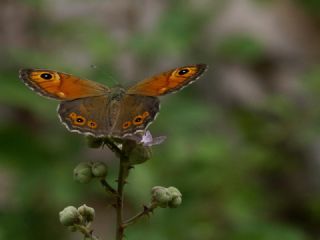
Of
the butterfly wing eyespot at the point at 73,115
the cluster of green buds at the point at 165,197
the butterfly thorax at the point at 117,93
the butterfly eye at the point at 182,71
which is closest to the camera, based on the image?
the cluster of green buds at the point at 165,197

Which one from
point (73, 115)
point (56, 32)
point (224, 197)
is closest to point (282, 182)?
point (224, 197)

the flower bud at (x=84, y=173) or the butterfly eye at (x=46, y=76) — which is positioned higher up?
the butterfly eye at (x=46, y=76)

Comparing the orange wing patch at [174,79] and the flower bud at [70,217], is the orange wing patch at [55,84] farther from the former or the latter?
the flower bud at [70,217]

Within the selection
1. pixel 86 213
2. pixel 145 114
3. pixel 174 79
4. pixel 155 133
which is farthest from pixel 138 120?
pixel 155 133

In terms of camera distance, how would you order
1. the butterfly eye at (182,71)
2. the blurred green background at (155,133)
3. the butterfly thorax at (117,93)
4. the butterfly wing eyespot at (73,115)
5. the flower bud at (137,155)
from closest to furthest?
the flower bud at (137,155) < the butterfly wing eyespot at (73,115) < the butterfly eye at (182,71) < the butterfly thorax at (117,93) < the blurred green background at (155,133)

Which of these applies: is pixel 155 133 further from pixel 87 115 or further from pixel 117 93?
pixel 87 115

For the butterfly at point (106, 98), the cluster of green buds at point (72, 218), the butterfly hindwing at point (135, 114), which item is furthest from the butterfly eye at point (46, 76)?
the cluster of green buds at point (72, 218)

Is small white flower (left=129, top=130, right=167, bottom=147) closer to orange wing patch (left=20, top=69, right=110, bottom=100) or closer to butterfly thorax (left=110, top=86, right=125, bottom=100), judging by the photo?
butterfly thorax (left=110, top=86, right=125, bottom=100)
